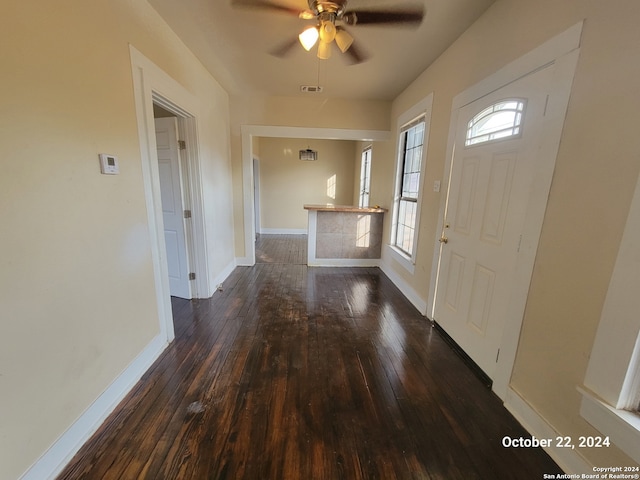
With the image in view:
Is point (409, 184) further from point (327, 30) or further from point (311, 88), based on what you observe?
point (327, 30)

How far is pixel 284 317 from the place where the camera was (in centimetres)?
268

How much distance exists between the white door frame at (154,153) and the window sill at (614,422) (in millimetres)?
2687

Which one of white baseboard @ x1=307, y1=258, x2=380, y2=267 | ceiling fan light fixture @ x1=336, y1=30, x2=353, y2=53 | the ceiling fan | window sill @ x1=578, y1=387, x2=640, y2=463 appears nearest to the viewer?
window sill @ x1=578, y1=387, x2=640, y2=463

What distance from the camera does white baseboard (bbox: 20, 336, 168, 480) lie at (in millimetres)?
1152

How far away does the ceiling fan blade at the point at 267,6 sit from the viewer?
65.2 inches

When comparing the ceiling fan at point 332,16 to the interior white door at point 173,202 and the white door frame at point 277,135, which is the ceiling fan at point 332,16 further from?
the white door frame at point 277,135

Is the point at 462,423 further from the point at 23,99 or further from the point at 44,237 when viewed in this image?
the point at 23,99

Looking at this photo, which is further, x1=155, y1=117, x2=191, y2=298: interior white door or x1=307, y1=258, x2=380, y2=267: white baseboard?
x1=307, y1=258, x2=380, y2=267: white baseboard

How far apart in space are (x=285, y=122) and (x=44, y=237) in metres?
3.34

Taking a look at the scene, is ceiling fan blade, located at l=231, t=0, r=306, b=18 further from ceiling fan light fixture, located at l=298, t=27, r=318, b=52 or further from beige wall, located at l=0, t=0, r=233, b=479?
beige wall, located at l=0, t=0, r=233, b=479

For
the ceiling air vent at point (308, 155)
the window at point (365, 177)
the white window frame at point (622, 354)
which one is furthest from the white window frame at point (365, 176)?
the white window frame at point (622, 354)

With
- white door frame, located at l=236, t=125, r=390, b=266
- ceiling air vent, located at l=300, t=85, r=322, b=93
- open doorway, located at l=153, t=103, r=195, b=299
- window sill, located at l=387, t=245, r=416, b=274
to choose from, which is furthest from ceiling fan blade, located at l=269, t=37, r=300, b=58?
window sill, located at l=387, t=245, r=416, b=274

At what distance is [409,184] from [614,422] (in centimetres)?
286

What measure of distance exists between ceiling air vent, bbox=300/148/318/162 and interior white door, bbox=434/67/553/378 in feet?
15.9
